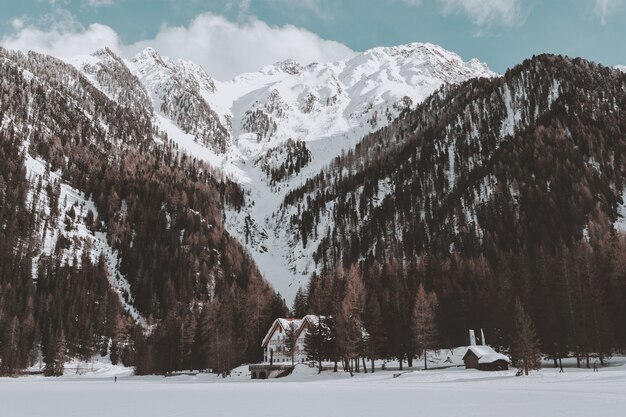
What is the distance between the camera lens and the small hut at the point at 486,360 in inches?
2490

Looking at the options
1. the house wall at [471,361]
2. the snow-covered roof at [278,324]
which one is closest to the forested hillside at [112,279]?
the snow-covered roof at [278,324]

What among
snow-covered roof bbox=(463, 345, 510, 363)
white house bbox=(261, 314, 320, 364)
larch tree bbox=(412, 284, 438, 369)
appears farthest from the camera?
white house bbox=(261, 314, 320, 364)

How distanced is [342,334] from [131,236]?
133747mm

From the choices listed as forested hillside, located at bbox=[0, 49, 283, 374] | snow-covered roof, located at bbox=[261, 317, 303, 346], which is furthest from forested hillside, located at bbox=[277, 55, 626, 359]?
forested hillside, located at bbox=[0, 49, 283, 374]

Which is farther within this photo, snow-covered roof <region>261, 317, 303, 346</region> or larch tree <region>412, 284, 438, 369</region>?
snow-covered roof <region>261, 317, 303, 346</region>

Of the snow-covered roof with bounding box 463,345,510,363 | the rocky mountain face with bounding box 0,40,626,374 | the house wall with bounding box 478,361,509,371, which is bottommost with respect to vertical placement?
the house wall with bounding box 478,361,509,371

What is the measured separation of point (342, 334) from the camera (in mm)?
71750

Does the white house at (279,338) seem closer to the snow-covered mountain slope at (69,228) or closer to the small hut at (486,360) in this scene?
the small hut at (486,360)

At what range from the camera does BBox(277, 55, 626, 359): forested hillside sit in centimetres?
7062

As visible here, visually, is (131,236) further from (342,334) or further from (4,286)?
(342,334)

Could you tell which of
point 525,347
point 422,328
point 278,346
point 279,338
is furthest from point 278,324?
point 525,347

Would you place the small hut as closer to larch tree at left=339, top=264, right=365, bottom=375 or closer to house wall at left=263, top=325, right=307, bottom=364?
larch tree at left=339, top=264, right=365, bottom=375

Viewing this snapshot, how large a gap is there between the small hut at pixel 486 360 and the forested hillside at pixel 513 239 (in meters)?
7.62

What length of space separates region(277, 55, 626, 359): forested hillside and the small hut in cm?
762
